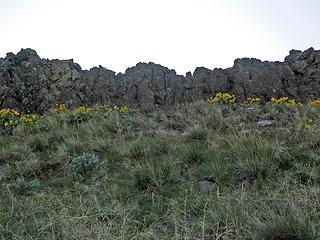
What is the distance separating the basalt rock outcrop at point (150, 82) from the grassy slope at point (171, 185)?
16.6 feet

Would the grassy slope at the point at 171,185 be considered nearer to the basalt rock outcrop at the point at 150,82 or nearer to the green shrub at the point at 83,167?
the green shrub at the point at 83,167

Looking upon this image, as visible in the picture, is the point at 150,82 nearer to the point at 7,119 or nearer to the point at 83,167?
the point at 7,119

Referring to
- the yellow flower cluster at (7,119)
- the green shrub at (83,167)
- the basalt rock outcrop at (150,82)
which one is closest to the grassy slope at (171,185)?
the green shrub at (83,167)

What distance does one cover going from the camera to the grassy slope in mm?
3333

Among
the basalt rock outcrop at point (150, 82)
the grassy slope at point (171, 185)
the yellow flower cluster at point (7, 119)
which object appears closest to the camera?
the grassy slope at point (171, 185)

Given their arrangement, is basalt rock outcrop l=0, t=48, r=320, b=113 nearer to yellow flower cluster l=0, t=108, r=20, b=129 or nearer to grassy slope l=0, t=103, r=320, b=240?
yellow flower cluster l=0, t=108, r=20, b=129

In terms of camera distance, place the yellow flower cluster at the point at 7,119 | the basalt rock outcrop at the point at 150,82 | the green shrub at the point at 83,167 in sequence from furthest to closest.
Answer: the basalt rock outcrop at the point at 150,82, the yellow flower cluster at the point at 7,119, the green shrub at the point at 83,167

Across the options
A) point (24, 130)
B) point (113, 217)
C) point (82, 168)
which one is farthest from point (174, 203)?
point (24, 130)

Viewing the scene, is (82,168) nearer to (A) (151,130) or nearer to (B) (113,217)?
(B) (113,217)

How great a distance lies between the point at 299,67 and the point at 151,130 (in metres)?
8.25

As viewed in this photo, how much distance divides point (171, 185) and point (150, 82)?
9.70 metres

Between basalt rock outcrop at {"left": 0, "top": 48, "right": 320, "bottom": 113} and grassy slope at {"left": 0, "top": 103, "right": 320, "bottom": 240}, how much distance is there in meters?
5.07

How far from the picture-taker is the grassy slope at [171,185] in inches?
131

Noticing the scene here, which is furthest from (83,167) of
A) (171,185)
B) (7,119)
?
(7,119)
